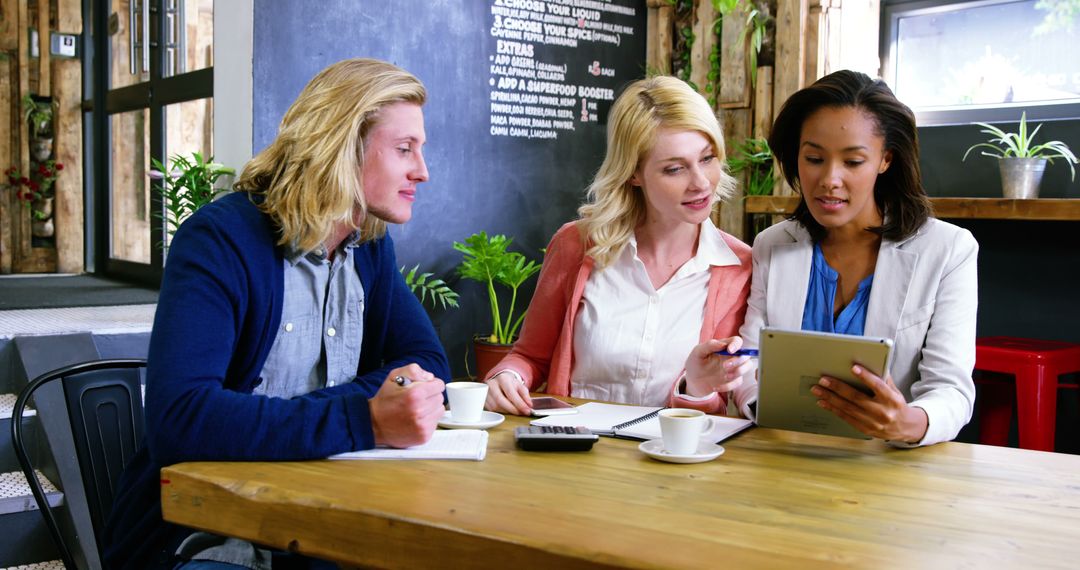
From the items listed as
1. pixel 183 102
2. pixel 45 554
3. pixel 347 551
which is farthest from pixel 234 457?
pixel 183 102

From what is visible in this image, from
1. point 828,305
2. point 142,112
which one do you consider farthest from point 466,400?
point 142,112

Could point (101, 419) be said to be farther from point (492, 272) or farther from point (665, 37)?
point (665, 37)

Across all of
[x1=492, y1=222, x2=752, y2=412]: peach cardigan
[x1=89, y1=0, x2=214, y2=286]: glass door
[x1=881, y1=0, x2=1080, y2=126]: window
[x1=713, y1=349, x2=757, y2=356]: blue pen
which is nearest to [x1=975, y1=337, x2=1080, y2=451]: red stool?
[x1=881, y1=0, x2=1080, y2=126]: window

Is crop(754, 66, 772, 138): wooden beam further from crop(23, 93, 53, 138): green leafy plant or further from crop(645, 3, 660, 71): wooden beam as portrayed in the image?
crop(23, 93, 53, 138): green leafy plant

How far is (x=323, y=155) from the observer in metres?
1.73

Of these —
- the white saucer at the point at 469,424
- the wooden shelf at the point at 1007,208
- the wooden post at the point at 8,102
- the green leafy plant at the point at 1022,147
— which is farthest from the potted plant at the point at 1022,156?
the wooden post at the point at 8,102

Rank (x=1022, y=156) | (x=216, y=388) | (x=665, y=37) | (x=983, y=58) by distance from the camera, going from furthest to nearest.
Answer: (x=665, y=37) → (x=983, y=58) → (x=1022, y=156) → (x=216, y=388)

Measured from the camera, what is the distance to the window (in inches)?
158

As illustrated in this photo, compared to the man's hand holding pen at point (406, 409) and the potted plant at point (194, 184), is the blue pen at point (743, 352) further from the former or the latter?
the potted plant at point (194, 184)

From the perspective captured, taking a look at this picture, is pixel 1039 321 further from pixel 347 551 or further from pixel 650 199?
pixel 347 551

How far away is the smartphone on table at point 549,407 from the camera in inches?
75.9

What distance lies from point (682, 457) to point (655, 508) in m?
0.26

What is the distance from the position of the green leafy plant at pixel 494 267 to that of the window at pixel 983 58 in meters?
1.96

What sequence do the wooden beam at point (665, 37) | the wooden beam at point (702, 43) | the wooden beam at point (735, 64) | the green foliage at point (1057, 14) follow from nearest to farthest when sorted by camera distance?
the green foliage at point (1057, 14) → the wooden beam at point (735, 64) → the wooden beam at point (702, 43) → the wooden beam at point (665, 37)
